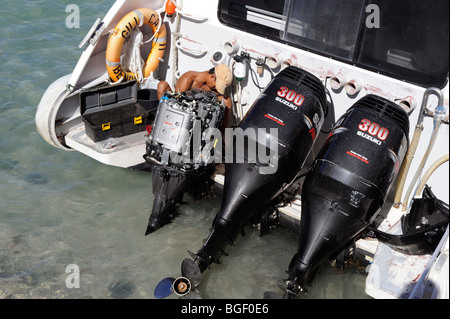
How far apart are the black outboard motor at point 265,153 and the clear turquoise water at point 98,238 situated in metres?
0.39

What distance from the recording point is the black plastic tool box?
5352mm

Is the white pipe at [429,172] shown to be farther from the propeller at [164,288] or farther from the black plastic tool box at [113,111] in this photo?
the black plastic tool box at [113,111]

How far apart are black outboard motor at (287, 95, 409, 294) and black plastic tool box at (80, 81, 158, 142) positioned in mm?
2082

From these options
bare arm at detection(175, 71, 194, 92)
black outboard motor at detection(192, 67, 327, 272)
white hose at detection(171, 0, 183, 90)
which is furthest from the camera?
white hose at detection(171, 0, 183, 90)

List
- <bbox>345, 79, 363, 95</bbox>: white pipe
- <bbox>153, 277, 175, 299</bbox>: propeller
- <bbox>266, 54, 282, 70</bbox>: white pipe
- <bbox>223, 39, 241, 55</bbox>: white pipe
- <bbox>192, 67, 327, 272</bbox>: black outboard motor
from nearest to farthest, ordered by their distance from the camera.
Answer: <bbox>153, 277, 175, 299</bbox>: propeller, <bbox>192, 67, 327, 272</bbox>: black outboard motor, <bbox>345, 79, 363, 95</bbox>: white pipe, <bbox>266, 54, 282, 70</bbox>: white pipe, <bbox>223, 39, 241, 55</bbox>: white pipe

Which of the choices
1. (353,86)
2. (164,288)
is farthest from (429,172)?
(164,288)

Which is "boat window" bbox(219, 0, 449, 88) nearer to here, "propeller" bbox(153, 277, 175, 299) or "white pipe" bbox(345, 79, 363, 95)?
"white pipe" bbox(345, 79, 363, 95)

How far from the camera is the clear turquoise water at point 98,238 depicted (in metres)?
4.48

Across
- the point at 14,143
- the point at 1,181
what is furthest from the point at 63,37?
the point at 1,181

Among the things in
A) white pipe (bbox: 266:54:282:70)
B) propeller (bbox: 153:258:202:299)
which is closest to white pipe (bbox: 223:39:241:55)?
white pipe (bbox: 266:54:282:70)

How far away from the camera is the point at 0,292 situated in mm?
4340

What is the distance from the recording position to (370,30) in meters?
4.48

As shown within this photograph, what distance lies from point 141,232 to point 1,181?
5.79ft
